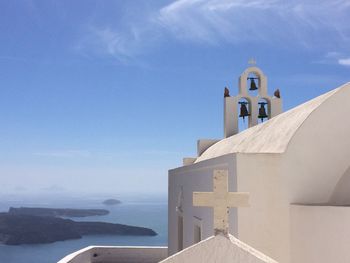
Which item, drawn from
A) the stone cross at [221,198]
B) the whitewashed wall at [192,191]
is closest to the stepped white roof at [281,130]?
the whitewashed wall at [192,191]

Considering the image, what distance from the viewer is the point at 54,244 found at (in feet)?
152

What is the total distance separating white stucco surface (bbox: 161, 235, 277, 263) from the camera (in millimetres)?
3190

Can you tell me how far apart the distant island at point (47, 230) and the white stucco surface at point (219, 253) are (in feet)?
154

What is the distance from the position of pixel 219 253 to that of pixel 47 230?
51893 millimetres

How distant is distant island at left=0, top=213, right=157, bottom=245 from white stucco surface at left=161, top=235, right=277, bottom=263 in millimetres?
A: 46950

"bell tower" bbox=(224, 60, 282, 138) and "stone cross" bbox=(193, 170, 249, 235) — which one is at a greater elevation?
"bell tower" bbox=(224, 60, 282, 138)

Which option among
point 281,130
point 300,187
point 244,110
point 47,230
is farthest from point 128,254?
point 47,230

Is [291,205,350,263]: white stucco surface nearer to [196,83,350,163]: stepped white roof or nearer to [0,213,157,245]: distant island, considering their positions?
[196,83,350,163]: stepped white roof

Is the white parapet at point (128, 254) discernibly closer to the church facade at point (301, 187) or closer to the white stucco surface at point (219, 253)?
the church facade at point (301, 187)

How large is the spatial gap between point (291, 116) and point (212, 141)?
734cm

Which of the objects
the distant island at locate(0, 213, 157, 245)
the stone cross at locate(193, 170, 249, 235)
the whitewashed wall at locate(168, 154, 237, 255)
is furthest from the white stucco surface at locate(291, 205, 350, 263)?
the distant island at locate(0, 213, 157, 245)

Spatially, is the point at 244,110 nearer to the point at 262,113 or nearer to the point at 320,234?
the point at 262,113

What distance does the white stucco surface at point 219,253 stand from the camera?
3.19m

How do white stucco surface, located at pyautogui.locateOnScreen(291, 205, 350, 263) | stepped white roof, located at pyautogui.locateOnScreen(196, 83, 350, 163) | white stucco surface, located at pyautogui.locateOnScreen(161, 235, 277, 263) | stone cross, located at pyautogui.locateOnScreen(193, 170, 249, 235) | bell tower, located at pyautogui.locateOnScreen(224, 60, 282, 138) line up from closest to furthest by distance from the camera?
white stucco surface, located at pyautogui.locateOnScreen(161, 235, 277, 263) < stone cross, located at pyautogui.locateOnScreen(193, 170, 249, 235) < white stucco surface, located at pyautogui.locateOnScreen(291, 205, 350, 263) < stepped white roof, located at pyautogui.locateOnScreen(196, 83, 350, 163) < bell tower, located at pyautogui.locateOnScreen(224, 60, 282, 138)
